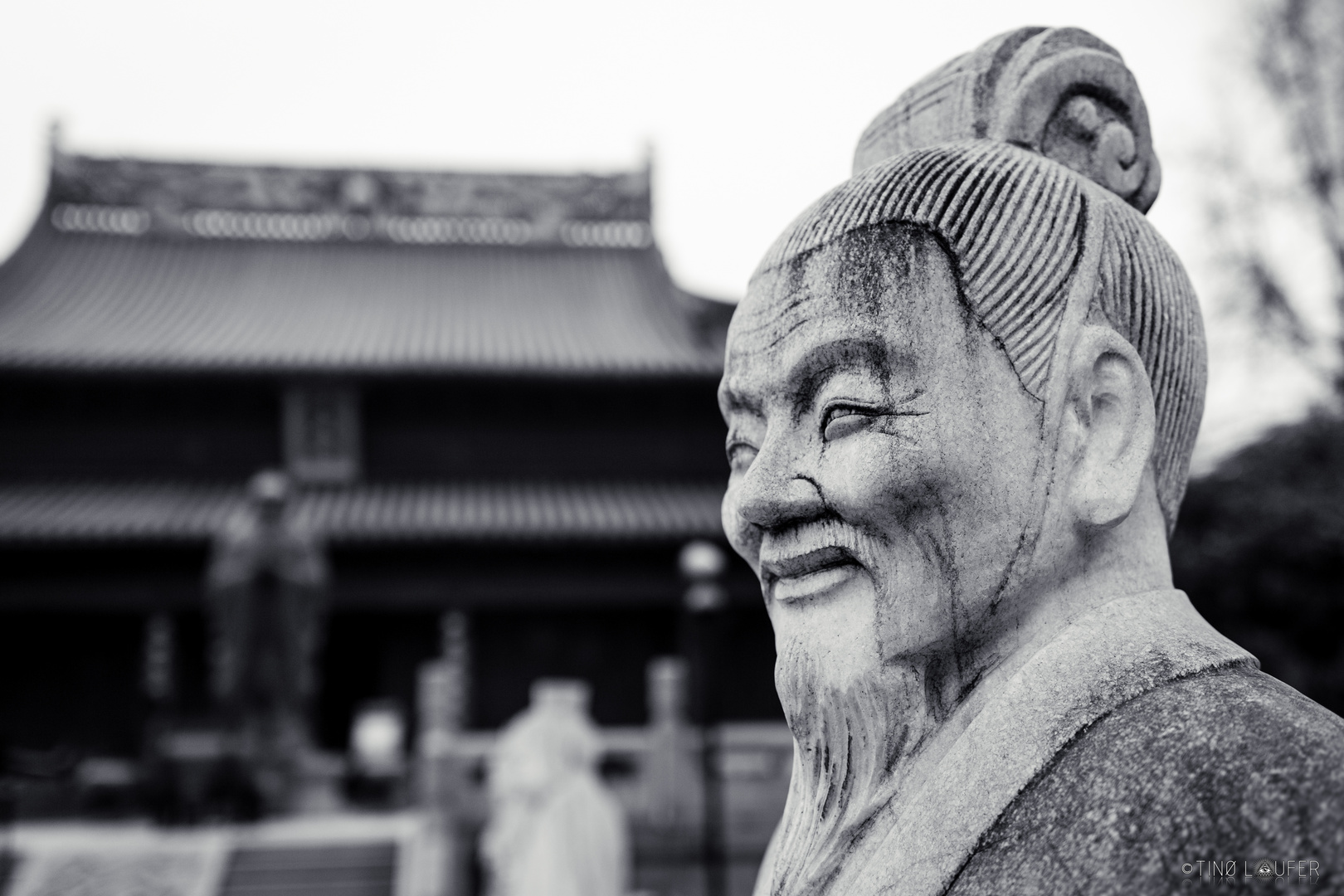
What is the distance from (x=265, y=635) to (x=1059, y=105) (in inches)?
395

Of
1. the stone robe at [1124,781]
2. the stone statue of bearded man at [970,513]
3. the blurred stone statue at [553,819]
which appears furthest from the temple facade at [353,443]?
the stone robe at [1124,781]

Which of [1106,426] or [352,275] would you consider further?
[352,275]

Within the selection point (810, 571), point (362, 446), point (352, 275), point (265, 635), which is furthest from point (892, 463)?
point (352, 275)

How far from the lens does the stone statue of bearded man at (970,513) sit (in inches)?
54.9

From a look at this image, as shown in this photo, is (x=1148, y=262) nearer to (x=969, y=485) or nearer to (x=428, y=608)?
(x=969, y=485)

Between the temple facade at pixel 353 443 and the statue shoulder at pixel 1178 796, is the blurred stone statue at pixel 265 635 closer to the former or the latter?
the temple facade at pixel 353 443

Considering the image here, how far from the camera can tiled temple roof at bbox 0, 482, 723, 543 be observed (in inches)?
552

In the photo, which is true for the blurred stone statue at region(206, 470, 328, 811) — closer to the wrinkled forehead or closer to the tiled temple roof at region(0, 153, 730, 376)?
the tiled temple roof at region(0, 153, 730, 376)

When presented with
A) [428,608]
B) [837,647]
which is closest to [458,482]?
[428,608]

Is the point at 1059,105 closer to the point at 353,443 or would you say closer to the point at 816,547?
the point at 816,547

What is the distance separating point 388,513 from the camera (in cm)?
1502

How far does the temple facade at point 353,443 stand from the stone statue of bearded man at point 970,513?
12.4m

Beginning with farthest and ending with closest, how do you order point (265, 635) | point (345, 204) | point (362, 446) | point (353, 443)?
point (345, 204) < point (362, 446) < point (353, 443) < point (265, 635)
